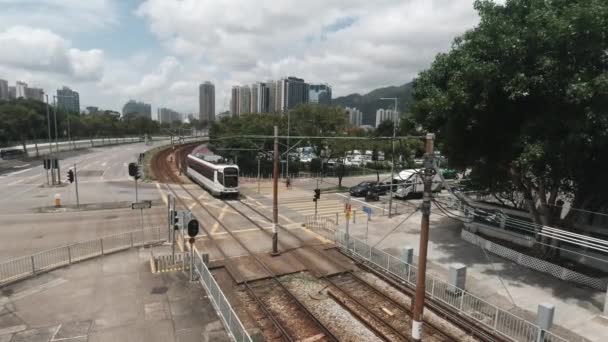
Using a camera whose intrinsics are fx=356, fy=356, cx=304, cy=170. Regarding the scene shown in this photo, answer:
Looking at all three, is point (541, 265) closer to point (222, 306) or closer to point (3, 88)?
point (222, 306)

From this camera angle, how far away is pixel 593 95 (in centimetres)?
1157

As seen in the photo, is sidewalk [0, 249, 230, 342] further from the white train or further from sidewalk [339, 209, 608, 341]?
the white train

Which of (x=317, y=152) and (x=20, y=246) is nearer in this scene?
(x=20, y=246)

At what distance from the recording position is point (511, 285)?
15.1m

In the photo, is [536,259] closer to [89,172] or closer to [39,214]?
[39,214]

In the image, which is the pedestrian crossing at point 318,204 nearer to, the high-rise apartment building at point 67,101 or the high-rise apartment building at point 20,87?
the high-rise apartment building at point 67,101

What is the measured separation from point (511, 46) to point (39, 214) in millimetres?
30481

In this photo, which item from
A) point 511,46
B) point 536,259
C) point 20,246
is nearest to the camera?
point 511,46

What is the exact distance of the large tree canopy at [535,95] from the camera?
39.1 feet

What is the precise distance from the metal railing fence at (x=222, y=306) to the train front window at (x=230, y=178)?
1735 centimetres

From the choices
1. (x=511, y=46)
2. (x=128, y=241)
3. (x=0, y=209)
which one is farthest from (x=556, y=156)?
(x=0, y=209)

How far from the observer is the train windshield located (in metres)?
31.9

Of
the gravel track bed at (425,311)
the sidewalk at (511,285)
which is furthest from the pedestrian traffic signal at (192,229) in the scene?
the sidewalk at (511,285)

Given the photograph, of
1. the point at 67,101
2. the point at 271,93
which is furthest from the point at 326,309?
the point at 67,101
